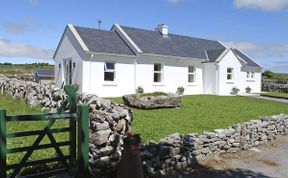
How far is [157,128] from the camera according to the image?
10719 mm

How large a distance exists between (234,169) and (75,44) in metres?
Answer: 17.1

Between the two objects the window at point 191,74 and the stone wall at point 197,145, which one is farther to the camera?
the window at point 191,74

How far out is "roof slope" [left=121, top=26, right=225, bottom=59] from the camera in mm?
25453

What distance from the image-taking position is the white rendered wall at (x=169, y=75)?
24.0 m

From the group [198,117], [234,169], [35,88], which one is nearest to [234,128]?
[234,169]

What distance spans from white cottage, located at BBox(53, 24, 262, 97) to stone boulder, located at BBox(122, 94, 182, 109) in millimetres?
6057

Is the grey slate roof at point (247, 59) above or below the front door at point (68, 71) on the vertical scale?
above

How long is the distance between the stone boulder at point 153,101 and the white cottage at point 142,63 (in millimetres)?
6057

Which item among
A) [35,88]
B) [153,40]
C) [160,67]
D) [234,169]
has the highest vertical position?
[153,40]

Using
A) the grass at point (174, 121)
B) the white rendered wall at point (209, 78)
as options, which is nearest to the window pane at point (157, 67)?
the white rendered wall at point (209, 78)

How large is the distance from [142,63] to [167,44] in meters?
4.89

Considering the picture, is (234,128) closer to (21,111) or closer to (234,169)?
(234,169)

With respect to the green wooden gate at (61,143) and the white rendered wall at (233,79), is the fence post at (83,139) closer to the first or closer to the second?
the green wooden gate at (61,143)

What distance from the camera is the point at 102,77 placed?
21.9 m
